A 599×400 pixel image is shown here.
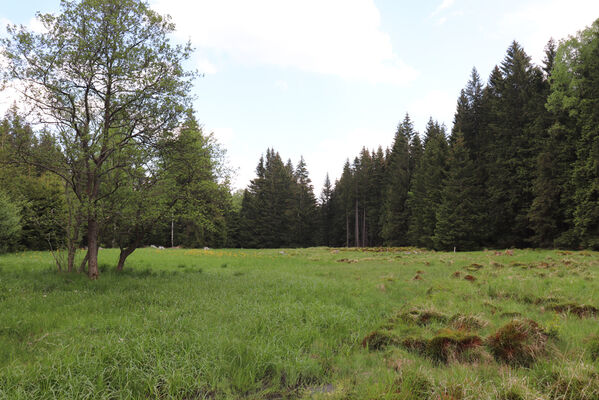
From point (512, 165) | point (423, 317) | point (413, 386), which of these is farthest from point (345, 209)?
point (413, 386)

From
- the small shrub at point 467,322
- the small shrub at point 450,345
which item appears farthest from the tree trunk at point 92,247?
the small shrub at point 467,322

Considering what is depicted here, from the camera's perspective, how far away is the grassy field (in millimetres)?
3152

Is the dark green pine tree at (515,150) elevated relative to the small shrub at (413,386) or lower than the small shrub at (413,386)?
elevated

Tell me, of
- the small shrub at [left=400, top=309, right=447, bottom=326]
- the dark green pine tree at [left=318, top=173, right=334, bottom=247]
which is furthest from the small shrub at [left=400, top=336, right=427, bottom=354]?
the dark green pine tree at [left=318, top=173, right=334, bottom=247]

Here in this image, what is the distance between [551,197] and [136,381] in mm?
32218

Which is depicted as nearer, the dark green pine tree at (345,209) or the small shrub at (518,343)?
the small shrub at (518,343)

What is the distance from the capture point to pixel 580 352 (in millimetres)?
3713

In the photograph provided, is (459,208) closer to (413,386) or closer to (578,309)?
(578,309)

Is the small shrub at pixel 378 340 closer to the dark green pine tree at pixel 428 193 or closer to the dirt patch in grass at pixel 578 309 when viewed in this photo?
the dirt patch in grass at pixel 578 309

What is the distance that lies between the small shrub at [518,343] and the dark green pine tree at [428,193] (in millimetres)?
30915

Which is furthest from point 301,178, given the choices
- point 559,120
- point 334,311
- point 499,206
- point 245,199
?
point 334,311

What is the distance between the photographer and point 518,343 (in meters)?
3.86

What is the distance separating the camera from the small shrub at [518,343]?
371 centimetres

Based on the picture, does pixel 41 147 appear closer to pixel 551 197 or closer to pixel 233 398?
pixel 233 398
